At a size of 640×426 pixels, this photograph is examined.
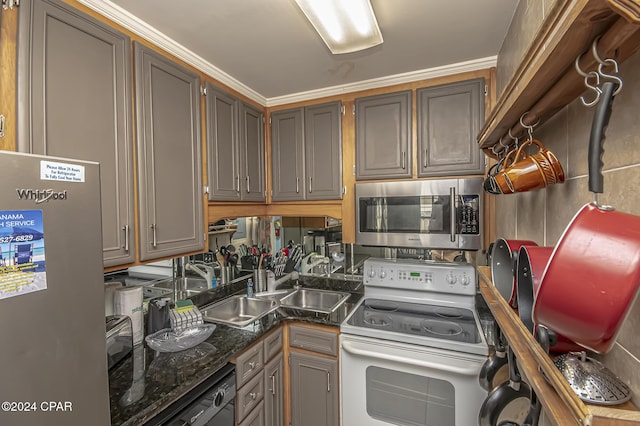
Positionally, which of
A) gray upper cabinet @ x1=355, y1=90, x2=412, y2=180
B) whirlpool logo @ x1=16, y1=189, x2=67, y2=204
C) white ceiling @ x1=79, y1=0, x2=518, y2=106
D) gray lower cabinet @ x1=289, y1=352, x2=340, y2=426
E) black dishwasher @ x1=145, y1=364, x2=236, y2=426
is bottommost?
gray lower cabinet @ x1=289, y1=352, x2=340, y2=426

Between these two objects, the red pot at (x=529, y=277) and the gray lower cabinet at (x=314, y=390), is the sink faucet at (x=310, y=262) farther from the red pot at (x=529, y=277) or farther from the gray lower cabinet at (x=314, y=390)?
→ the red pot at (x=529, y=277)

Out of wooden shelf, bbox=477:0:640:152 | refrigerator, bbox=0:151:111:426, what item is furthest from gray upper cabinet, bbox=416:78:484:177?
refrigerator, bbox=0:151:111:426

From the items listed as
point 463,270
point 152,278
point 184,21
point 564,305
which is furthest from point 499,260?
point 152,278

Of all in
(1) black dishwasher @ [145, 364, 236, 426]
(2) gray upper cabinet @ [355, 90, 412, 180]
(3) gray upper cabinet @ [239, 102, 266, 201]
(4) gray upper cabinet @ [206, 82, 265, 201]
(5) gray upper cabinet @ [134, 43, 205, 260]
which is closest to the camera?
(1) black dishwasher @ [145, 364, 236, 426]

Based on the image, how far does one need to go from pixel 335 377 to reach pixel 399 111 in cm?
172

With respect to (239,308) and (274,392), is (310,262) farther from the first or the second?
(274,392)

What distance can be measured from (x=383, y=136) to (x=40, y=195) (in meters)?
1.76

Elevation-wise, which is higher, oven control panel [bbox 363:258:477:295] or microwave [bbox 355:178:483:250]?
microwave [bbox 355:178:483:250]

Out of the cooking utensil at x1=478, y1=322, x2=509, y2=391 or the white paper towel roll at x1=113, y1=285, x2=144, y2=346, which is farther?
the white paper towel roll at x1=113, y1=285, x2=144, y2=346

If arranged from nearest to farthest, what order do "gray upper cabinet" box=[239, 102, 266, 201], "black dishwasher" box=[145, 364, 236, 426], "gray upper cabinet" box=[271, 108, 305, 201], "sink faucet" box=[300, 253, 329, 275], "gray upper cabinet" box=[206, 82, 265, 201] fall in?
"black dishwasher" box=[145, 364, 236, 426]
"gray upper cabinet" box=[206, 82, 265, 201]
"gray upper cabinet" box=[239, 102, 266, 201]
"gray upper cabinet" box=[271, 108, 305, 201]
"sink faucet" box=[300, 253, 329, 275]

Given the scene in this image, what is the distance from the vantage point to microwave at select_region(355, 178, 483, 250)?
172 centimetres

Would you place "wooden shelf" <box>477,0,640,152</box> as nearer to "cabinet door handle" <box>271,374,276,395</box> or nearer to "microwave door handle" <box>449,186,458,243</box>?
"microwave door handle" <box>449,186,458,243</box>

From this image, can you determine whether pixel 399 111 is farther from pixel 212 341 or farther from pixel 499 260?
pixel 212 341

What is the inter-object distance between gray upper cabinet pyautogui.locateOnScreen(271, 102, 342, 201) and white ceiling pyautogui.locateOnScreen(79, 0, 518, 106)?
21 centimetres
